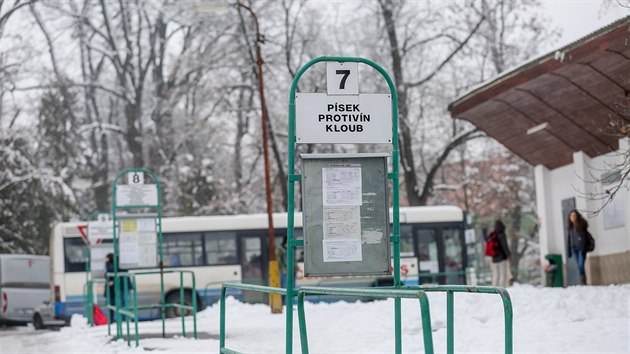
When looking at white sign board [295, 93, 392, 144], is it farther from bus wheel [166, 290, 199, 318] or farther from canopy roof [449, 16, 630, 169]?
bus wheel [166, 290, 199, 318]

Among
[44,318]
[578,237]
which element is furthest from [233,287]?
[44,318]

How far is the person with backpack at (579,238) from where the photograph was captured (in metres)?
21.1

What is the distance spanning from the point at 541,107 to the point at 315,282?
348 inches

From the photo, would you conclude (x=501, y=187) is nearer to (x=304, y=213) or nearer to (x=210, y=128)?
(x=210, y=128)

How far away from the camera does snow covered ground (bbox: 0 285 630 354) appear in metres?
13.1

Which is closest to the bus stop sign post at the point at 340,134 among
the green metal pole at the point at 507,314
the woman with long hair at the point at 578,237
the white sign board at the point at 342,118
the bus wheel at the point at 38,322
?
the white sign board at the point at 342,118

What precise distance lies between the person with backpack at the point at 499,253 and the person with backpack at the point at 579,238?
7.76 ft

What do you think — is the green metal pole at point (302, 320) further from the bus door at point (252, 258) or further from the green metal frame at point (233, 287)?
the bus door at point (252, 258)

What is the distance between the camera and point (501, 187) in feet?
172

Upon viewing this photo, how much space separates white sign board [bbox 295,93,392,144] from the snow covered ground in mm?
2345

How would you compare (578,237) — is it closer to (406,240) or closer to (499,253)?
(499,253)

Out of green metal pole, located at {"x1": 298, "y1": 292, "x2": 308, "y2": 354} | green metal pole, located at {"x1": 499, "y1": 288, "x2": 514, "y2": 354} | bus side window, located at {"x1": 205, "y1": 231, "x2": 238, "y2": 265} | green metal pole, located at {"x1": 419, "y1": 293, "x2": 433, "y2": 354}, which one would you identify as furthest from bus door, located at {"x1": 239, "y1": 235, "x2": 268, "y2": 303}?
green metal pole, located at {"x1": 419, "y1": 293, "x2": 433, "y2": 354}

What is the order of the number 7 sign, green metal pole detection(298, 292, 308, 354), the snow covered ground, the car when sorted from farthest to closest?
the car → the snow covered ground → the number 7 sign → green metal pole detection(298, 292, 308, 354)

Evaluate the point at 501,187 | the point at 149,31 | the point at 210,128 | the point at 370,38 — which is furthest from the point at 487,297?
the point at 501,187
